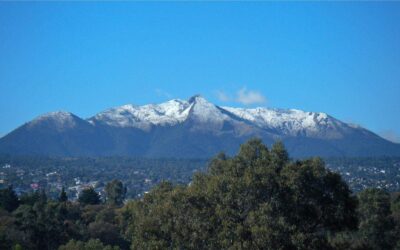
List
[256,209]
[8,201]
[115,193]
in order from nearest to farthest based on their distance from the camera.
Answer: [256,209], [8,201], [115,193]

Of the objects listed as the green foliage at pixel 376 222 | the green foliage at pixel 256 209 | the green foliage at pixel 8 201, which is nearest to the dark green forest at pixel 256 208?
the green foliage at pixel 256 209

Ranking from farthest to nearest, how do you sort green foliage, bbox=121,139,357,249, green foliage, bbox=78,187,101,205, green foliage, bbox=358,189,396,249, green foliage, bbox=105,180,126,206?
1. green foliage, bbox=105,180,126,206
2. green foliage, bbox=78,187,101,205
3. green foliage, bbox=358,189,396,249
4. green foliage, bbox=121,139,357,249

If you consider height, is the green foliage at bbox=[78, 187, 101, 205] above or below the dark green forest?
below

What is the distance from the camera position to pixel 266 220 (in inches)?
1107

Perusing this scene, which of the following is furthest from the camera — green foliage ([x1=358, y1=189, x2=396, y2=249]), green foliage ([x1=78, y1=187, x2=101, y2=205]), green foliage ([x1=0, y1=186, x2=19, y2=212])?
green foliage ([x1=78, y1=187, x2=101, y2=205])

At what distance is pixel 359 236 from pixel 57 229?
2268 cm

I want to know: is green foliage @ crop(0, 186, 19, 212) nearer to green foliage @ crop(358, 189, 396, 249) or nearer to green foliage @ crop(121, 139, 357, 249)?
green foliage @ crop(358, 189, 396, 249)

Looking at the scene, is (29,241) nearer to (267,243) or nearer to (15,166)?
(267,243)

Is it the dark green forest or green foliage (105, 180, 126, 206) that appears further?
green foliage (105, 180, 126, 206)

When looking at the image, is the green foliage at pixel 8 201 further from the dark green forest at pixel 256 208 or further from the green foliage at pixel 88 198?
the dark green forest at pixel 256 208

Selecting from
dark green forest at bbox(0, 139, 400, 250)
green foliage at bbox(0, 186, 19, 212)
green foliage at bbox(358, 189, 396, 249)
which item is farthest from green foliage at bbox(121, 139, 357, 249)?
green foliage at bbox(0, 186, 19, 212)

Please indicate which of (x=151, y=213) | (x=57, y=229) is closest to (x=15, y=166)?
(x=57, y=229)

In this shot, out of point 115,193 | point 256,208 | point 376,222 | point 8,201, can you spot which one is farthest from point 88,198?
point 256,208

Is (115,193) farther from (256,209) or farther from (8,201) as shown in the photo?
(256,209)
